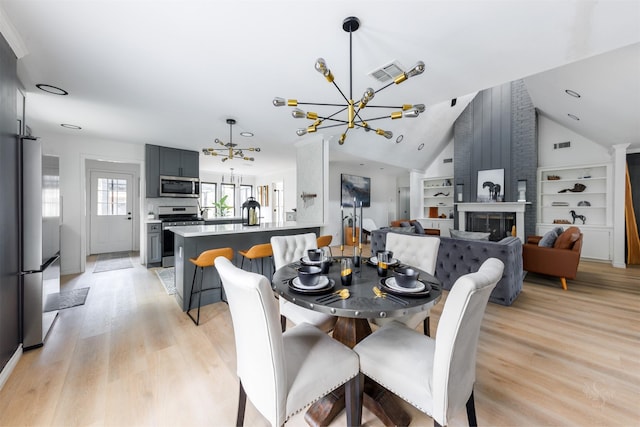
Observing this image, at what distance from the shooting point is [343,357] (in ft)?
4.10

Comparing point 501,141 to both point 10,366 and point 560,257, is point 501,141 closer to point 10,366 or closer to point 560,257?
point 560,257

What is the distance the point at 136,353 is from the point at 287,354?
1.65 meters

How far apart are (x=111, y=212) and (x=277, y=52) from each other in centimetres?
633

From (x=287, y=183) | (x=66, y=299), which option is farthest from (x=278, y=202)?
(x=66, y=299)

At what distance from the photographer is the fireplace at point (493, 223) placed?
642cm

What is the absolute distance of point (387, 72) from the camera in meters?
2.36

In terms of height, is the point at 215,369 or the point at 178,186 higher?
the point at 178,186

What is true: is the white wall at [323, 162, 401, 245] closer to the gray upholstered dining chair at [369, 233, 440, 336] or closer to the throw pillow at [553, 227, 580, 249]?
the gray upholstered dining chair at [369, 233, 440, 336]

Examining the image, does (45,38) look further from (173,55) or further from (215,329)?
(215,329)

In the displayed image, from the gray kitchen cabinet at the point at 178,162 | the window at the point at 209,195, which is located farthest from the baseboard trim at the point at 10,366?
the window at the point at 209,195

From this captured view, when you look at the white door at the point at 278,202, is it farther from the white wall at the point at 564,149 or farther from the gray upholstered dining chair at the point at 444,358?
the gray upholstered dining chair at the point at 444,358

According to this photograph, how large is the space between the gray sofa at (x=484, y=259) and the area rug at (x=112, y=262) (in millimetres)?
5654

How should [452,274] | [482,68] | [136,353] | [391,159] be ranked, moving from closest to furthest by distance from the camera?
[136,353] → [482,68] → [452,274] → [391,159]

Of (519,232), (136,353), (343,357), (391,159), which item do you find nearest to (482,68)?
(343,357)
